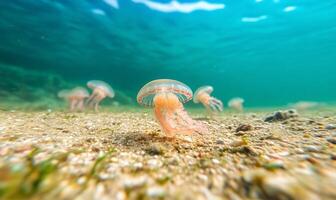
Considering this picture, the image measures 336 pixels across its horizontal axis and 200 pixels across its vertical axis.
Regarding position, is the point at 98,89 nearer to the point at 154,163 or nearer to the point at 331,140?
the point at 154,163

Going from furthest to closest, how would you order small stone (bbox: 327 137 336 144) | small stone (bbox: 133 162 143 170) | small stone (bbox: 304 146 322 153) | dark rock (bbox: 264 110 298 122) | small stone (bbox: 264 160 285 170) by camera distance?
1. dark rock (bbox: 264 110 298 122)
2. small stone (bbox: 327 137 336 144)
3. small stone (bbox: 304 146 322 153)
4. small stone (bbox: 133 162 143 170)
5. small stone (bbox: 264 160 285 170)

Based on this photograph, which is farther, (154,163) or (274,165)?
(154,163)

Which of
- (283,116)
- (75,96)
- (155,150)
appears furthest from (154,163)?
(75,96)

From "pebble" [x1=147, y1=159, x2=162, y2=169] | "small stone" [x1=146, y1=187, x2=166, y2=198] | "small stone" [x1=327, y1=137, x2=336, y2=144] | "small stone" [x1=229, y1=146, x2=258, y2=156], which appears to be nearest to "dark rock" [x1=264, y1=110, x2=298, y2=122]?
"small stone" [x1=327, y1=137, x2=336, y2=144]

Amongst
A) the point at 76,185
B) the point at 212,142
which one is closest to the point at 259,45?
the point at 212,142

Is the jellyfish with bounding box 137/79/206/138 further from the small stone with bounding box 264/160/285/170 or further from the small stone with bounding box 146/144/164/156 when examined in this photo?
the small stone with bounding box 264/160/285/170

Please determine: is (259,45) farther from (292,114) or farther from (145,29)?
(292,114)

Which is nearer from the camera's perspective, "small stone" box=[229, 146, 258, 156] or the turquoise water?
"small stone" box=[229, 146, 258, 156]

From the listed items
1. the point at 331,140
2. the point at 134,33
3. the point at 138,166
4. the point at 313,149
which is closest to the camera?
the point at 138,166

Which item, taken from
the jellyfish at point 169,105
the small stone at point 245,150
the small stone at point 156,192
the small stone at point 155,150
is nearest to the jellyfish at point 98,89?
the jellyfish at point 169,105
